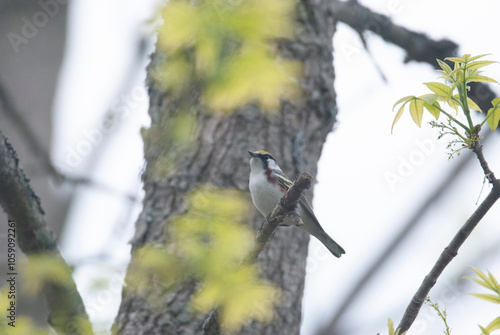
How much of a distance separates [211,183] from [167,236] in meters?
0.43

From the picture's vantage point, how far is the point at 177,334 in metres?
3.06

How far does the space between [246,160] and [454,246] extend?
202 cm

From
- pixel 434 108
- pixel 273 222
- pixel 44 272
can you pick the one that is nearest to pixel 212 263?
pixel 273 222

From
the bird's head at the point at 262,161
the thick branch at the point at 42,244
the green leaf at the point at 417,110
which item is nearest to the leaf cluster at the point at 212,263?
the bird's head at the point at 262,161

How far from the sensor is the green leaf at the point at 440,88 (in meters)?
1.83

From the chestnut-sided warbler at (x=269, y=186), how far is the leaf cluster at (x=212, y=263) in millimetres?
113

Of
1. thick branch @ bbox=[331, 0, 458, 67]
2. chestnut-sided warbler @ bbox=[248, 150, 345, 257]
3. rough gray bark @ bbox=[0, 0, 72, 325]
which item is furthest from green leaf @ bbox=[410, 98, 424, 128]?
rough gray bark @ bbox=[0, 0, 72, 325]

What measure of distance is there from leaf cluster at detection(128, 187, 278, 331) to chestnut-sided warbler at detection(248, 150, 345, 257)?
0.37ft

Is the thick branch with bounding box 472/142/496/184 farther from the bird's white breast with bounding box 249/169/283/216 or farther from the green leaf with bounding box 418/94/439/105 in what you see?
the bird's white breast with bounding box 249/169/283/216

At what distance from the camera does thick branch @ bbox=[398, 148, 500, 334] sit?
162 cm

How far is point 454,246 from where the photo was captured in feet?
5.64

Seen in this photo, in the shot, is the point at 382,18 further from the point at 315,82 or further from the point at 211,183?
the point at 211,183

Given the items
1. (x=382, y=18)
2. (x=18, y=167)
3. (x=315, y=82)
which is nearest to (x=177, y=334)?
(x=18, y=167)

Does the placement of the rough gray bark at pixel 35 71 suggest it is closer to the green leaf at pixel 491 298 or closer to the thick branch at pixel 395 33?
the thick branch at pixel 395 33
